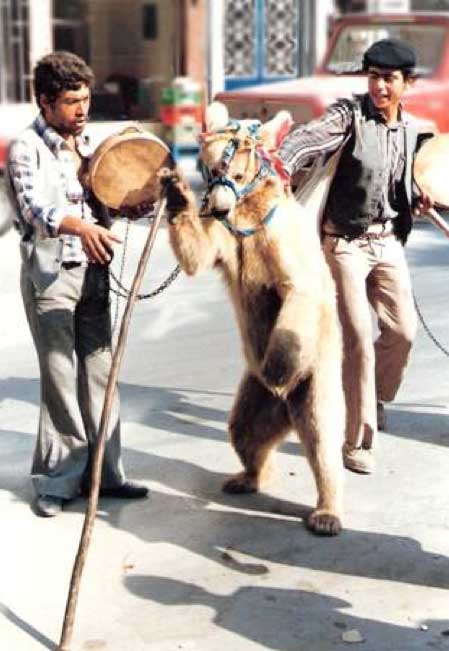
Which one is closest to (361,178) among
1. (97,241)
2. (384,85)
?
(384,85)

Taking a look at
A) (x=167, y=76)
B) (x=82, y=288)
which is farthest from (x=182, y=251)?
(x=167, y=76)

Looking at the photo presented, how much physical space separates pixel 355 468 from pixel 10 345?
9.81 ft

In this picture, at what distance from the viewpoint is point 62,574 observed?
4.41 m

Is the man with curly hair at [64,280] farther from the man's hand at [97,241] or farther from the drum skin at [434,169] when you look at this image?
the drum skin at [434,169]

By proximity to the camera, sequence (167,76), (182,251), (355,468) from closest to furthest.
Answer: (182,251)
(355,468)
(167,76)

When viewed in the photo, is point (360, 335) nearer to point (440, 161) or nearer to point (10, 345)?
point (440, 161)

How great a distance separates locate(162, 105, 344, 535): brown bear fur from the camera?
4.41 m

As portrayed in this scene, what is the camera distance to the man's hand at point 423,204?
5.26 meters

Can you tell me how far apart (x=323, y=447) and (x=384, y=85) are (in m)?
1.54

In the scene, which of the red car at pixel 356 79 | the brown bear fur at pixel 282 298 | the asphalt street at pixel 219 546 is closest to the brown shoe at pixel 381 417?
the asphalt street at pixel 219 546

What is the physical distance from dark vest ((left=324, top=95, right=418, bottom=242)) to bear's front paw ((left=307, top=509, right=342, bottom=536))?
4.02 ft

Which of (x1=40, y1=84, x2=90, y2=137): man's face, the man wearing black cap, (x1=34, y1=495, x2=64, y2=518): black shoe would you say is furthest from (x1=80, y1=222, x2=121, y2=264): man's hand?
(x1=34, y1=495, x2=64, y2=518): black shoe

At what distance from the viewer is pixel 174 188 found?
4258 millimetres

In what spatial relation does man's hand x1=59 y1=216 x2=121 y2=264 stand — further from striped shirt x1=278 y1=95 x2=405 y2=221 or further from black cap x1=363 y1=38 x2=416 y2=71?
black cap x1=363 y1=38 x2=416 y2=71
